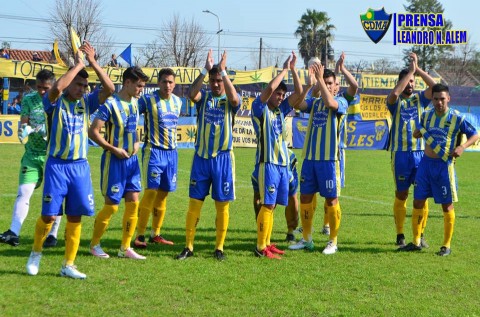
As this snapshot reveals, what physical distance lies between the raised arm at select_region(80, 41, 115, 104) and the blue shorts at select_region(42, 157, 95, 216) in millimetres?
804

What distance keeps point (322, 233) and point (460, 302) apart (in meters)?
3.85

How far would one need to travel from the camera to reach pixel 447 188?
26.8 feet

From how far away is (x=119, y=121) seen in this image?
748cm

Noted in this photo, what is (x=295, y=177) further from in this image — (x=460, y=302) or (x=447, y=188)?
(x=460, y=302)

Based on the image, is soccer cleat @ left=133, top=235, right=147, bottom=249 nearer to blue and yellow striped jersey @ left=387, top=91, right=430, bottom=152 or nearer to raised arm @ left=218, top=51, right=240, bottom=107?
raised arm @ left=218, top=51, right=240, bottom=107

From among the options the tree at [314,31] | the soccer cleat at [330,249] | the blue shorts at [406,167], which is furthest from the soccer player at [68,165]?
the tree at [314,31]

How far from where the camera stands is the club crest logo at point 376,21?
110ft

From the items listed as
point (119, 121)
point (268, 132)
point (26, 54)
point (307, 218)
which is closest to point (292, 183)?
point (307, 218)

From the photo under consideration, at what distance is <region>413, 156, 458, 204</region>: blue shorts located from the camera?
8.16m

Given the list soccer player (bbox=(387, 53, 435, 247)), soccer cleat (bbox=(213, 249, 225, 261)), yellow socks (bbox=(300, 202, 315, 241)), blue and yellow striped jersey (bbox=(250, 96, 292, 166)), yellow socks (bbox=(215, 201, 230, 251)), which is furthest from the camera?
soccer player (bbox=(387, 53, 435, 247))

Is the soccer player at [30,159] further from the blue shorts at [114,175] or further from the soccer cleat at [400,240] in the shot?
the soccer cleat at [400,240]

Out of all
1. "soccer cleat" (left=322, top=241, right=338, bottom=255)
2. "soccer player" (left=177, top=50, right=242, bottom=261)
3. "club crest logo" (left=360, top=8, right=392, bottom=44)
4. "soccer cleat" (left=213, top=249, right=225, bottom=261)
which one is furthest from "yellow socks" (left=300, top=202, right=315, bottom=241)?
"club crest logo" (left=360, top=8, right=392, bottom=44)

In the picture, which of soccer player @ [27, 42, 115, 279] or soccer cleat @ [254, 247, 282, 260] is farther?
soccer cleat @ [254, 247, 282, 260]

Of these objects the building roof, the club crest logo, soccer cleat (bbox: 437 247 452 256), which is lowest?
soccer cleat (bbox: 437 247 452 256)
